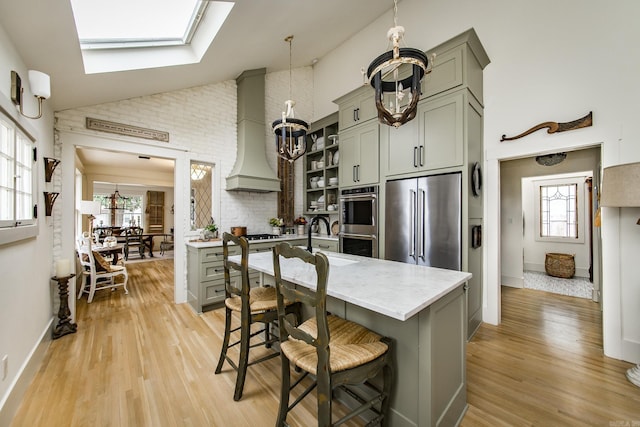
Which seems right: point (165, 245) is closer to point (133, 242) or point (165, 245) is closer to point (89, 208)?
point (133, 242)

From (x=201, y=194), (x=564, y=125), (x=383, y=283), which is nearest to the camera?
(x=383, y=283)

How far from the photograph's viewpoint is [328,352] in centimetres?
112

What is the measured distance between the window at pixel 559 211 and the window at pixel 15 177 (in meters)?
8.10

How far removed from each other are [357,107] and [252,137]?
71.8 inches

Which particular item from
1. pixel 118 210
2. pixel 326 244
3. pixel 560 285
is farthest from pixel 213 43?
pixel 118 210

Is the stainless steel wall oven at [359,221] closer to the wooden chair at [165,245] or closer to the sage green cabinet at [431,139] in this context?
the sage green cabinet at [431,139]

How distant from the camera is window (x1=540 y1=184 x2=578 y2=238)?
5.38 m

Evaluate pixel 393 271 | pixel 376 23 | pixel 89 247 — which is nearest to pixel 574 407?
pixel 393 271

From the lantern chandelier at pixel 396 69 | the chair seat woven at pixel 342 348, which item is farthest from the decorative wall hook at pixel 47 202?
the lantern chandelier at pixel 396 69

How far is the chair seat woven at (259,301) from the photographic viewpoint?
1.81 metres

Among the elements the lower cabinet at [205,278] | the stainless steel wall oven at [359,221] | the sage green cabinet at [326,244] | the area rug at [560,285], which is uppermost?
the stainless steel wall oven at [359,221]

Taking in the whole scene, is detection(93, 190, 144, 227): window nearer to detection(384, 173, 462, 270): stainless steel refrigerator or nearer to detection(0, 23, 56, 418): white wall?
detection(0, 23, 56, 418): white wall

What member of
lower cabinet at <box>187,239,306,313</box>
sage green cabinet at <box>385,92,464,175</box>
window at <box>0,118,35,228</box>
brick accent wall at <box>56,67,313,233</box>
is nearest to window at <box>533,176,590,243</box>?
sage green cabinet at <box>385,92,464,175</box>

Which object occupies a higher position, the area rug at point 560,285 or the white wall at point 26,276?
the white wall at point 26,276
